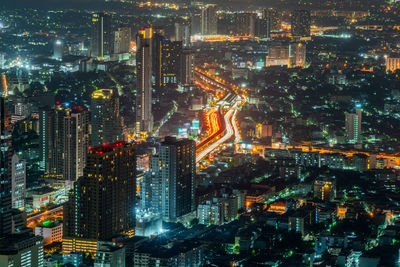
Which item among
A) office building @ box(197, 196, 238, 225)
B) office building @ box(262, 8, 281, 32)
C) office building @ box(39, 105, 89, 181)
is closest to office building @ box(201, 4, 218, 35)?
office building @ box(262, 8, 281, 32)

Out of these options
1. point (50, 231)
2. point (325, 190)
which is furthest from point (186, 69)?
point (50, 231)

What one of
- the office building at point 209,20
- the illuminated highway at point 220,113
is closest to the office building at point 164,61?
the illuminated highway at point 220,113

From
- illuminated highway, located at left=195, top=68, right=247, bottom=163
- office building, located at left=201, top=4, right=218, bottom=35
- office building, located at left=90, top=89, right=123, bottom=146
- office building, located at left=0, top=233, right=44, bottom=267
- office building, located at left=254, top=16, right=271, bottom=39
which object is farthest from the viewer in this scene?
office building, located at left=201, top=4, right=218, bottom=35

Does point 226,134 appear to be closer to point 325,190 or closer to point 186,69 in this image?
point 325,190

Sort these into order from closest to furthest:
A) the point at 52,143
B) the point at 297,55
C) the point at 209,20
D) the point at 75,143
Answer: the point at 75,143 < the point at 52,143 < the point at 297,55 < the point at 209,20

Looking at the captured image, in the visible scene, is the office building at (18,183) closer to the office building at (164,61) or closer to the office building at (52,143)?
the office building at (52,143)

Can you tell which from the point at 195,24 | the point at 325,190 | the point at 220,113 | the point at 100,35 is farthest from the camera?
the point at 195,24

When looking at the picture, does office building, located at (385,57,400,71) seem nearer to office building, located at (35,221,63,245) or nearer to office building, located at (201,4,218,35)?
office building, located at (201,4,218,35)
